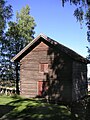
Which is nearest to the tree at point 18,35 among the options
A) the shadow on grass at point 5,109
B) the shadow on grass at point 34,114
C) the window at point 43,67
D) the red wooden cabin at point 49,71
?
the red wooden cabin at point 49,71

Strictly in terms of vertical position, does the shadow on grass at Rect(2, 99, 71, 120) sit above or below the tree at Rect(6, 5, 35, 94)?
below

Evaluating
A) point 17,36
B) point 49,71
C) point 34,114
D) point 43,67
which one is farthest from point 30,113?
point 17,36

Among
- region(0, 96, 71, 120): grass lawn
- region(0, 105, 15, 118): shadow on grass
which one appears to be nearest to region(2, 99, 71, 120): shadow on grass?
region(0, 96, 71, 120): grass lawn

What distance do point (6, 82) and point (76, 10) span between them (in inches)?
1089

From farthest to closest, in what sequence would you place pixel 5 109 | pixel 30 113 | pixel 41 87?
pixel 41 87 → pixel 5 109 → pixel 30 113

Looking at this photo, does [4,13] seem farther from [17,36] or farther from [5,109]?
[5,109]

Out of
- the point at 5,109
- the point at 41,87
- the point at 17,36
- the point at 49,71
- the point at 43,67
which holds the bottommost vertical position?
the point at 5,109

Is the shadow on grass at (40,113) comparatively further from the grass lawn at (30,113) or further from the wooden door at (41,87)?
the wooden door at (41,87)

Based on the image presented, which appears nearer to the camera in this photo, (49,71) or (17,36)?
(49,71)

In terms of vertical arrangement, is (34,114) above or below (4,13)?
below

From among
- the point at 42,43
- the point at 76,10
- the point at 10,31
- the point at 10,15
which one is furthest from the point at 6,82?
the point at 76,10

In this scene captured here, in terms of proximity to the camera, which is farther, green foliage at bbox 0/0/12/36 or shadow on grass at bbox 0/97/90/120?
green foliage at bbox 0/0/12/36

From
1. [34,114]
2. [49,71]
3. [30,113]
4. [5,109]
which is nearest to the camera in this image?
[34,114]

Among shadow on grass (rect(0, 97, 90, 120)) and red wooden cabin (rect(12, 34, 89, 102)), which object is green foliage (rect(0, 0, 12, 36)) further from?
shadow on grass (rect(0, 97, 90, 120))
